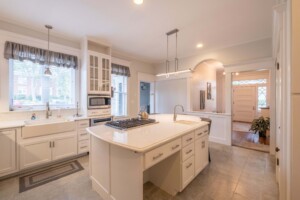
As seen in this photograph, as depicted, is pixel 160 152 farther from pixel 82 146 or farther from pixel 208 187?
pixel 82 146

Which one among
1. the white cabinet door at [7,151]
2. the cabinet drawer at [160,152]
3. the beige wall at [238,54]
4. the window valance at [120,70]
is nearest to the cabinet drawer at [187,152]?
the cabinet drawer at [160,152]

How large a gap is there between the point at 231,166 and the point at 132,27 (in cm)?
343

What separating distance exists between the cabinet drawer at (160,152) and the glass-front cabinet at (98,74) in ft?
8.41

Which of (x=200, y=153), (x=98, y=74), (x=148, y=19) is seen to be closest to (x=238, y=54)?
(x=148, y=19)

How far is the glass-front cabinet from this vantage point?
135 inches

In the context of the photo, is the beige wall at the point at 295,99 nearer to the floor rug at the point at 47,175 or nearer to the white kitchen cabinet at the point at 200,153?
the white kitchen cabinet at the point at 200,153

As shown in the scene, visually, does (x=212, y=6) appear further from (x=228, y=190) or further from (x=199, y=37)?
(x=228, y=190)

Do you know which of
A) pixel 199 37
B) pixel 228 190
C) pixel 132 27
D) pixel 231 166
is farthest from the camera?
pixel 199 37

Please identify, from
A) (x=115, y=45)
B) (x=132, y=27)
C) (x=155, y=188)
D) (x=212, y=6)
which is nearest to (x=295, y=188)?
(x=155, y=188)

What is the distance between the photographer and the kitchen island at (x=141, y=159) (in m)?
1.38

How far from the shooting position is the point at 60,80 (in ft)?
11.2

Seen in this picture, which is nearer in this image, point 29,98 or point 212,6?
point 212,6

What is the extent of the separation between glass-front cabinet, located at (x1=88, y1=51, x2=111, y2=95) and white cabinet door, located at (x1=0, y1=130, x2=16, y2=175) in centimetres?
160

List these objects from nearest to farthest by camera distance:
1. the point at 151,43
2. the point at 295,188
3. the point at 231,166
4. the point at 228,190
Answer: the point at 295,188
the point at 228,190
the point at 231,166
the point at 151,43
